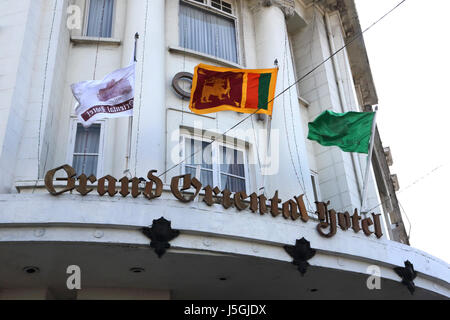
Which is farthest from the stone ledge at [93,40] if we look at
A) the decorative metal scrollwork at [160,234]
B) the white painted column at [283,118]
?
the decorative metal scrollwork at [160,234]

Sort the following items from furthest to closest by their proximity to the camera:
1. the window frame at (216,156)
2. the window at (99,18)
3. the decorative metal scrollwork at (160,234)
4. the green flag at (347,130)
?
the window at (99,18), the green flag at (347,130), the window frame at (216,156), the decorative metal scrollwork at (160,234)

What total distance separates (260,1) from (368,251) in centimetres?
929

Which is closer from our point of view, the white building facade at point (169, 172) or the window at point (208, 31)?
the white building facade at point (169, 172)

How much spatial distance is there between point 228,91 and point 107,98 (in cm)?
292

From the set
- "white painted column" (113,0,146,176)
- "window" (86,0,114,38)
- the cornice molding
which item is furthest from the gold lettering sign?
the cornice molding

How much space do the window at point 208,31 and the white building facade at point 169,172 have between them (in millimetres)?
43

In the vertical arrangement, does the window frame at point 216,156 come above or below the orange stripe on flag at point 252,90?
below

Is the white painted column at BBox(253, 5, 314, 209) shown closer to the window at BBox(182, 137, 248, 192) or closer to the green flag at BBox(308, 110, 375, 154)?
the window at BBox(182, 137, 248, 192)

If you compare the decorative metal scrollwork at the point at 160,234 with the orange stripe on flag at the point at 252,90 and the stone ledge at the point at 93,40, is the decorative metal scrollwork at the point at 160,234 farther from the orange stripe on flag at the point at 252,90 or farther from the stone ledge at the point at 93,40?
the stone ledge at the point at 93,40

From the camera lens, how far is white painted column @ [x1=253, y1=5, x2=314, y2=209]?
1444 cm

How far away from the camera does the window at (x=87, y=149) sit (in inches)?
520

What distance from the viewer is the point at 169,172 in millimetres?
13102

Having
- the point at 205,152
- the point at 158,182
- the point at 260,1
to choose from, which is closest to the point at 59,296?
the point at 158,182

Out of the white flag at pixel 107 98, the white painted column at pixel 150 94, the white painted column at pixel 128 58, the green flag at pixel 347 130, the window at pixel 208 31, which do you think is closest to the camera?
the white flag at pixel 107 98
